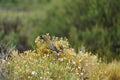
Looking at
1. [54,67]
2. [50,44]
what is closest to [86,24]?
[50,44]

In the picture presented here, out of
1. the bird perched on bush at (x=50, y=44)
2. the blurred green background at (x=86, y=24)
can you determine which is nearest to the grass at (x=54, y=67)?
the bird perched on bush at (x=50, y=44)

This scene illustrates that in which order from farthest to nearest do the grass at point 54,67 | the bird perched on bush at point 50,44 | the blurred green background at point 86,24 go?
the blurred green background at point 86,24 → the bird perched on bush at point 50,44 → the grass at point 54,67

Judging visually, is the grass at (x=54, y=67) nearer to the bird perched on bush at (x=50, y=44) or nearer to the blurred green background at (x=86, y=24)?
the bird perched on bush at (x=50, y=44)

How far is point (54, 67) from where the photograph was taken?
577 cm

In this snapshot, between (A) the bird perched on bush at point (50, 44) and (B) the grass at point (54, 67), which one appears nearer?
(B) the grass at point (54, 67)

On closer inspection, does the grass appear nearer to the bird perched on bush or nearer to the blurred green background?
the bird perched on bush

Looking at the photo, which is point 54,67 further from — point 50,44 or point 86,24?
point 86,24

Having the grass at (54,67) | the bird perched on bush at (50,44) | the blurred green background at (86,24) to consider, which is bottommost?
the grass at (54,67)

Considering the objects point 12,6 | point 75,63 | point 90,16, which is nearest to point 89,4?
point 90,16

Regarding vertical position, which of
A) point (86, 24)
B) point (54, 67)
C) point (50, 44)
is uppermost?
point (86, 24)

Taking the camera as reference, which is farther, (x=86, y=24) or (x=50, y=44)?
(x=86, y=24)

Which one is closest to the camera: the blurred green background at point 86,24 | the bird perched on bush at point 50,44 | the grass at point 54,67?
the grass at point 54,67

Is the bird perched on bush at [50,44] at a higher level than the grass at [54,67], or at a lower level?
higher

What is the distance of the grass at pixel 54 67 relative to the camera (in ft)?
18.4
